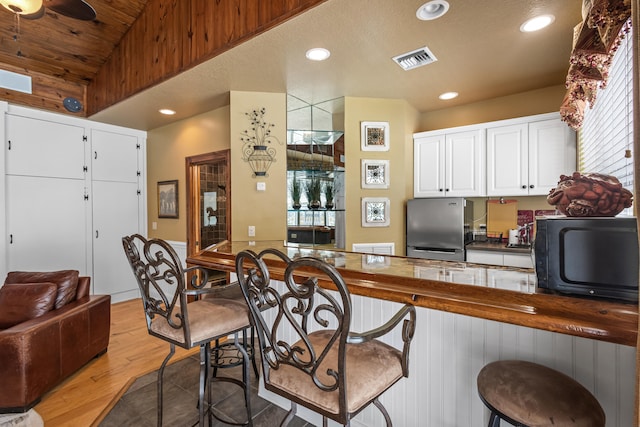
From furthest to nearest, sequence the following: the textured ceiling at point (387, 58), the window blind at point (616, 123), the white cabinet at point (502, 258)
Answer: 1. the white cabinet at point (502, 258)
2. the textured ceiling at point (387, 58)
3. the window blind at point (616, 123)

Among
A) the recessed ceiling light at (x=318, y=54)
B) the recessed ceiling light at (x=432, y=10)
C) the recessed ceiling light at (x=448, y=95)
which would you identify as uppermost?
the recessed ceiling light at (x=448, y=95)

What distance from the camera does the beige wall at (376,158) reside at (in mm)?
3564

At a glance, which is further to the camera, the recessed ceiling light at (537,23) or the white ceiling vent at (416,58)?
the white ceiling vent at (416,58)

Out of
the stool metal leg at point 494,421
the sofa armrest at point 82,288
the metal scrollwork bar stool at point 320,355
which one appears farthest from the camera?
the sofa armrest at point 82,288

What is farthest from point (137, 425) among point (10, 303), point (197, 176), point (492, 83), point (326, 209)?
point (492, 83)

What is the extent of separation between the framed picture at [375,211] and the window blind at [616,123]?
1851mm

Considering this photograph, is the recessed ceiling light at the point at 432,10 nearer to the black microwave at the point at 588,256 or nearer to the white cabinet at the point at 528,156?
the black microwave at the point at 588,256

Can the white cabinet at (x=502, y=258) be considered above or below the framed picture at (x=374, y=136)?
below

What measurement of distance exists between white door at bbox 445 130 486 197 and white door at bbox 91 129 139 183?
4.41m

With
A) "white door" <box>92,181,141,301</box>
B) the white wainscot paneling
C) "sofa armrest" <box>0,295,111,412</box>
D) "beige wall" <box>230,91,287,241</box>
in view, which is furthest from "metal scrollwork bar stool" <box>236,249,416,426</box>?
"white door" <box>92,181,141,301</box>

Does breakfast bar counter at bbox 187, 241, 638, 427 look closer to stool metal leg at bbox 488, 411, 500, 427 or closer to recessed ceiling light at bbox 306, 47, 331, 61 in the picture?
stool metal leg at bbox 488, 411, 500, 427

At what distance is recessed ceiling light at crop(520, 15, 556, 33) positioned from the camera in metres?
2.05

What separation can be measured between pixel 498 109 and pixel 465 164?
78 cm

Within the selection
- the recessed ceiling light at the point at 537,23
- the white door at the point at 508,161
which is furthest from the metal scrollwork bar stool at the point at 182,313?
the white door at the point at 508,161
